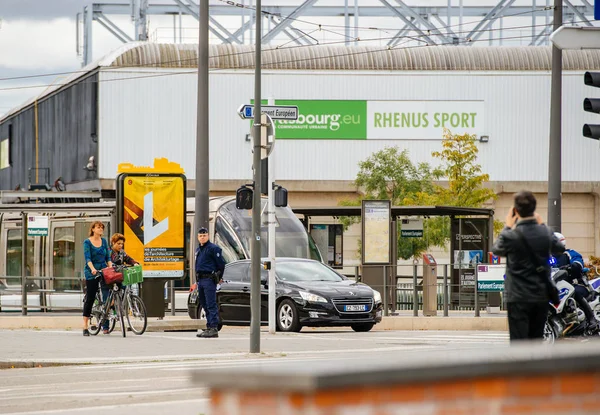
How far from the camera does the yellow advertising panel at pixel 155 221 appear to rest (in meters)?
21.7

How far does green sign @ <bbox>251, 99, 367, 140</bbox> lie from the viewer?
52.8 metres

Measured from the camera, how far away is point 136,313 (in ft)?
63.9

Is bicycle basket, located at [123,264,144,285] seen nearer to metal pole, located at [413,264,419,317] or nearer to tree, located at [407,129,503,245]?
metal pole, located at [413,264,419,317]

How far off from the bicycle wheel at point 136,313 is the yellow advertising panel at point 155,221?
6.98 feet

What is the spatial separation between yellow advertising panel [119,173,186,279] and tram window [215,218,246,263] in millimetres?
6140

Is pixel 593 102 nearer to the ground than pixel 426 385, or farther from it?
farther from it

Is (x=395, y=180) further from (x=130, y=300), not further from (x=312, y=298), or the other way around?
(x=130, y=300)

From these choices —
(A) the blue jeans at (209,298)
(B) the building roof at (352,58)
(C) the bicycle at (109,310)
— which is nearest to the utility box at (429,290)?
(A) the blue jeans at (209,298)

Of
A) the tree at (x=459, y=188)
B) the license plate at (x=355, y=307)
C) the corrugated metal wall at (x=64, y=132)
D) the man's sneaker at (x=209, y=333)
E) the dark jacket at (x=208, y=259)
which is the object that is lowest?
the man's sneaker at (x=209, y=333)

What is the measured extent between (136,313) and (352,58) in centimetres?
3517

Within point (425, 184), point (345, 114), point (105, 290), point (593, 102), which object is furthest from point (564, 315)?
point (345, 114)

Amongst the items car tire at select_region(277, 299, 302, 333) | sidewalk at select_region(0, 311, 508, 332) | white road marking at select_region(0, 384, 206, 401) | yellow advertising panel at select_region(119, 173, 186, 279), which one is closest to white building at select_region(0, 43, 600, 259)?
sidewalk at select_region(0, 311, 508, 332)

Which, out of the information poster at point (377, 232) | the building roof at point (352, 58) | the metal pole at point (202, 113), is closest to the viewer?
the metal pole at point (202, 113)

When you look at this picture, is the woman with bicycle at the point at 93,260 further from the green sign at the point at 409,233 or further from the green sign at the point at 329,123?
the green sign at the point at 329,123
